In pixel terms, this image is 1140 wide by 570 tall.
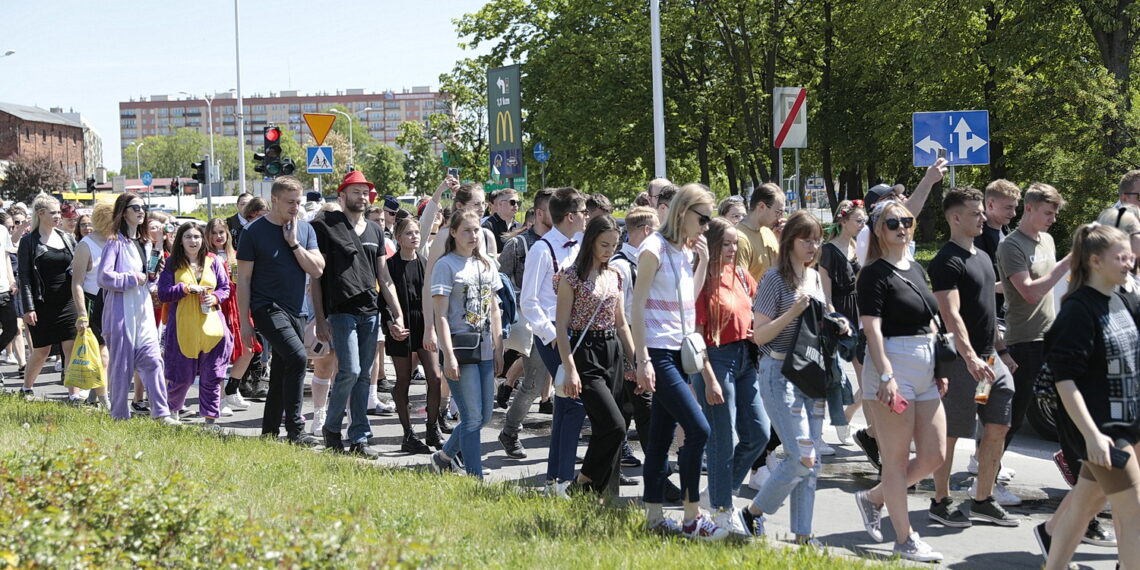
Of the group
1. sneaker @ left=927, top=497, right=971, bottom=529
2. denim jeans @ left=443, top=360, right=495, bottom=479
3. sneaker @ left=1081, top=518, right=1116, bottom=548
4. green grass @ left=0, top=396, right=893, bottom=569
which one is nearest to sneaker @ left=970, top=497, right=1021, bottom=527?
sneaker @ left=927, top=497, right=971, bottom=529

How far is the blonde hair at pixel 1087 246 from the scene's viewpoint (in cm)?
490

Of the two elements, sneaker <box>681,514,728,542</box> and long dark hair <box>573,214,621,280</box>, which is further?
long dark hair <box>573,214,621,280</box>

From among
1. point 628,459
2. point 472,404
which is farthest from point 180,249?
point 628,459

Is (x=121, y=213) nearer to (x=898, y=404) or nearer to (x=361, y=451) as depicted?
(x=361, y=451)

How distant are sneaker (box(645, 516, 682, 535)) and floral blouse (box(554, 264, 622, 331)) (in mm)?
1065

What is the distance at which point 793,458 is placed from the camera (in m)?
5.77

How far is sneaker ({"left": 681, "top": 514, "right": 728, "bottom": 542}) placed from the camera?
19.1ft

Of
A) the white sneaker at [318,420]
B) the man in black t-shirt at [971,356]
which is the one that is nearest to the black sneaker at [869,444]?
the man in black t-shirt at [971,356]

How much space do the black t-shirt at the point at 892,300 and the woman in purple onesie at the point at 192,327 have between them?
5.89 metres

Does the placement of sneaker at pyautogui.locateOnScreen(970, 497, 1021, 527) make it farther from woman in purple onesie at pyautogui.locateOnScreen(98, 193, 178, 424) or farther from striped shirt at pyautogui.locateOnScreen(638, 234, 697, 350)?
woman in purple onesie at pyautogui.locateOnScreen(98, 193, 178, 424)

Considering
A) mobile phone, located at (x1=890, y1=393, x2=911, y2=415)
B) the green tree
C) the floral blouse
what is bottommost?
mobile phone, located at (x1=890, y1=393, x2=911, y2=415)

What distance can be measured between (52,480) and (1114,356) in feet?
14.9

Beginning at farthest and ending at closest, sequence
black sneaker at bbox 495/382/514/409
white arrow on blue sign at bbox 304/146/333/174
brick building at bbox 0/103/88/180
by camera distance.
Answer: brick building at bbox 0/103/88/180, white arrow on blue sign at bbox 304/146/333/174, black sneaker at bbox 495/382/514/409

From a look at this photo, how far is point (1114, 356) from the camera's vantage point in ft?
15.9
